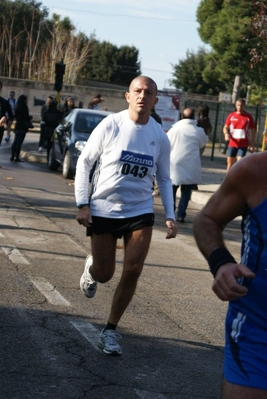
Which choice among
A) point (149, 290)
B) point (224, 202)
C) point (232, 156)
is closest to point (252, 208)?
point (224, 202)

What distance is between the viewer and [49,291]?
7.78 metres

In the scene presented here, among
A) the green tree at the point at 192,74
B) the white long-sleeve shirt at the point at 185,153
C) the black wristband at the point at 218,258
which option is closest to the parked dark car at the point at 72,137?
the white long-sleeve shirt at the point at 185,153

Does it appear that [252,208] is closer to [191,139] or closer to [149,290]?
[149,290]

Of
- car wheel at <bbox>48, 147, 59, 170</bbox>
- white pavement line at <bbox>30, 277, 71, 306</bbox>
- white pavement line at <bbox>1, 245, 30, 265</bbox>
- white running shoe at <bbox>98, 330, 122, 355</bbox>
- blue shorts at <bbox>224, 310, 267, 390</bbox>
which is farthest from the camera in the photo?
car wheel at <bbox>48, 147, 59, 170</bbox>

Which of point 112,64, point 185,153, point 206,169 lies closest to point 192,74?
point 112,64

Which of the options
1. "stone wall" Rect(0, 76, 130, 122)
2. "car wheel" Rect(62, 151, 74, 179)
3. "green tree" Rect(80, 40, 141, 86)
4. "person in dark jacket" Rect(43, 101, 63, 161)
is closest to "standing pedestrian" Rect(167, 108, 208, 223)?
"car wheel" Rect(62, 151, 74, 179)

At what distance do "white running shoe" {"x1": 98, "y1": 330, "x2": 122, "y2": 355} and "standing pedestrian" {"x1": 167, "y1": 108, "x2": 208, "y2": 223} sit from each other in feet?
26.8

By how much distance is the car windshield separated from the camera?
20234mm

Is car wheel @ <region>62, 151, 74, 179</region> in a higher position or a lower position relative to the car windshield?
lower

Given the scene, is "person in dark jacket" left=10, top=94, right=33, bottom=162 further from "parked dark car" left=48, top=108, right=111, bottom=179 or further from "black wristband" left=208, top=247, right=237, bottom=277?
"black wristband" left=208, top=247, right=237, bottom=277

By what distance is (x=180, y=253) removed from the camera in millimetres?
11055

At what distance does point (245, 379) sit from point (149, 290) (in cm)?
525

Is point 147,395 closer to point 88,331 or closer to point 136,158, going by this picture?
point 88,331

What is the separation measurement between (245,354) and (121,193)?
2.98 metres
